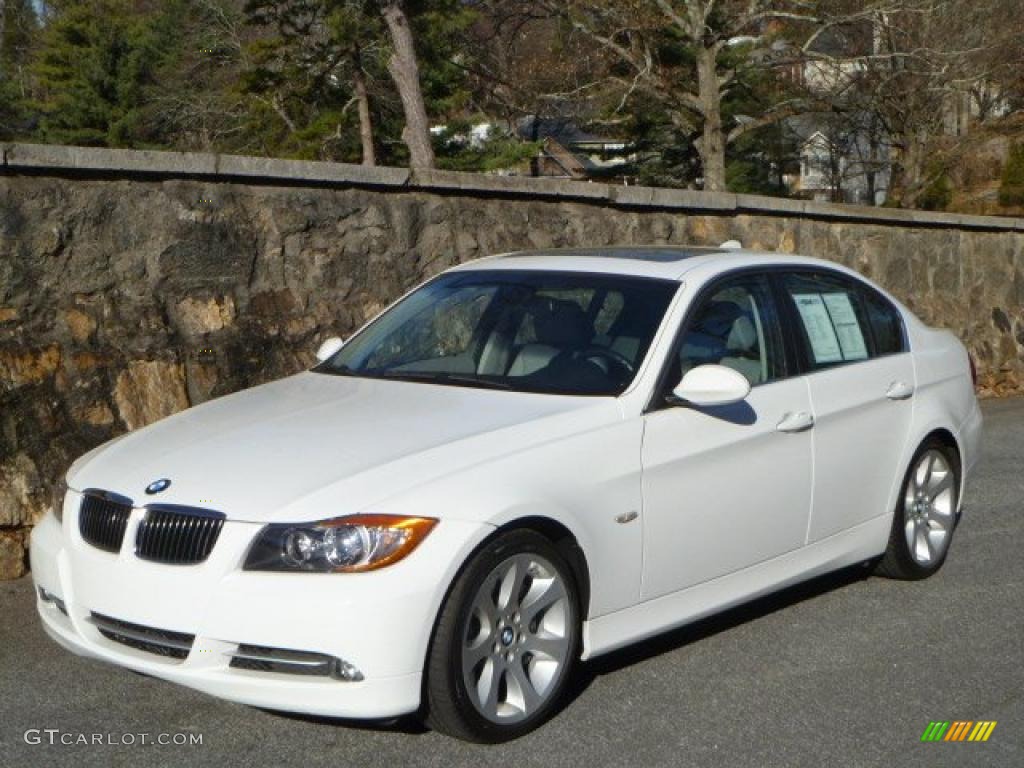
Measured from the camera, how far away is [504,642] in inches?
187

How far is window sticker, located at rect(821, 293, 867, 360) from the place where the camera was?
21.7ft

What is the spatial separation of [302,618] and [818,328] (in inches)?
116

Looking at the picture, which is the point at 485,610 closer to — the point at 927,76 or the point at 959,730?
the point at 959,730

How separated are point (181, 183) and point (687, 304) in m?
3.43

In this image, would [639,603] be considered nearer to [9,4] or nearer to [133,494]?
[133,494]

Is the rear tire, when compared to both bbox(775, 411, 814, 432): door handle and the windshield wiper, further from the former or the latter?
the windshield wiper

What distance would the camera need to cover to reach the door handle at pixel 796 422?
5.89 m

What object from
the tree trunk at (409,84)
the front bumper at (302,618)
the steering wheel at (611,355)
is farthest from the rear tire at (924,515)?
the tree trunk at (409,84)

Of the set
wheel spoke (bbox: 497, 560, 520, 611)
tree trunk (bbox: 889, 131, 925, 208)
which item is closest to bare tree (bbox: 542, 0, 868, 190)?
tree trunk (bbox: 889, 131, 925, 208)

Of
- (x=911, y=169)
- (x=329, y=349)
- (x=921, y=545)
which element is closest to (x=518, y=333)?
(x=329, y=349)

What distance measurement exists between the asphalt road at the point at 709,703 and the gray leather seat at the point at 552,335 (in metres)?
1.15

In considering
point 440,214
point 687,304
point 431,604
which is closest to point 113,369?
point 440,214

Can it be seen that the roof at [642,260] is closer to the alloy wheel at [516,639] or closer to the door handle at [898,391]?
the door handle at [898,391]

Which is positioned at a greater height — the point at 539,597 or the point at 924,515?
the point at 539,597
